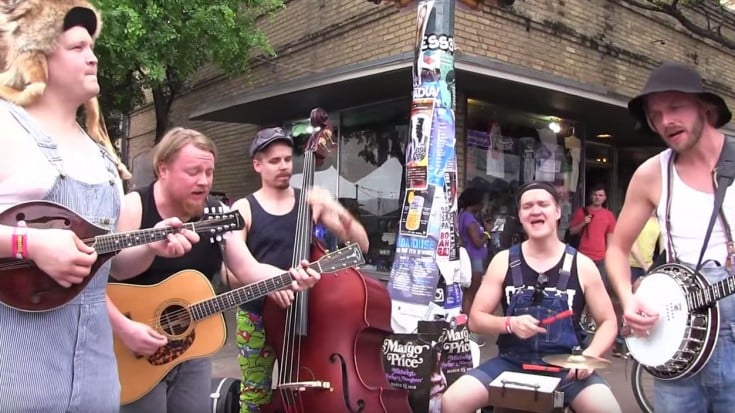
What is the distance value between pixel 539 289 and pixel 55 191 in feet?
7.86

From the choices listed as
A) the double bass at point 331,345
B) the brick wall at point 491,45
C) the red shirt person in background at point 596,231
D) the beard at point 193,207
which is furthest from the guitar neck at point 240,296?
the red shirt person in background at point 596,231

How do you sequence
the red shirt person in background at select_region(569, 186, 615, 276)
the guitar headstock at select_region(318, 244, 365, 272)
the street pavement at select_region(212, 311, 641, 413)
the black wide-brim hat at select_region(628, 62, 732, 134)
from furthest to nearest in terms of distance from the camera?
1. the red shirt person in background at select_region(569, 186, 615, 276)
2. the street pavement at select_region(212, 311, 641, 413)
3. the guitar headstock at select_region(318, 244, 365, 272)
4. the black wide-brim hat at select_region(628, 62, 732, 134)

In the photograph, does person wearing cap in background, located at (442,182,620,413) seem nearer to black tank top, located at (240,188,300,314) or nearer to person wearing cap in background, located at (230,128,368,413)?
person wearing cap in background, located at (230,128,368,413)

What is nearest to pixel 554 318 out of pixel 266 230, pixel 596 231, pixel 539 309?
pixel 539 309

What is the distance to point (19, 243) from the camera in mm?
1593

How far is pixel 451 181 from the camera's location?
3734mm

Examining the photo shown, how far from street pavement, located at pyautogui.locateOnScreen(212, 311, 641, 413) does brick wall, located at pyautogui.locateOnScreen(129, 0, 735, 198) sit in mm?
2984

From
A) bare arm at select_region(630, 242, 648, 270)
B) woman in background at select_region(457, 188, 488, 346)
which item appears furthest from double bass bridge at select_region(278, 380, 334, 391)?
bare arm at select_region(630, 242, 648, 270)

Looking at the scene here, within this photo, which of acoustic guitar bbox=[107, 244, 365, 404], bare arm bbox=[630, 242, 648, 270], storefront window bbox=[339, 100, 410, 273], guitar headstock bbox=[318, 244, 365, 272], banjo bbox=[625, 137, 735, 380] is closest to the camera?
banjo bbox=[625, 137, 735, 380]

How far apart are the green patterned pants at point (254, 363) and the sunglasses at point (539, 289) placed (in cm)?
155

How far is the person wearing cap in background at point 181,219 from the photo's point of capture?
2.77m

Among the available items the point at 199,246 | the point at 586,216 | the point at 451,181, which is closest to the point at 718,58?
the point at 586,216

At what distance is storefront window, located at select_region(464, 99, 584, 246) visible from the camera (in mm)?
8406

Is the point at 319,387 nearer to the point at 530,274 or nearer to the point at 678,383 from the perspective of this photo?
the point at 530,274
